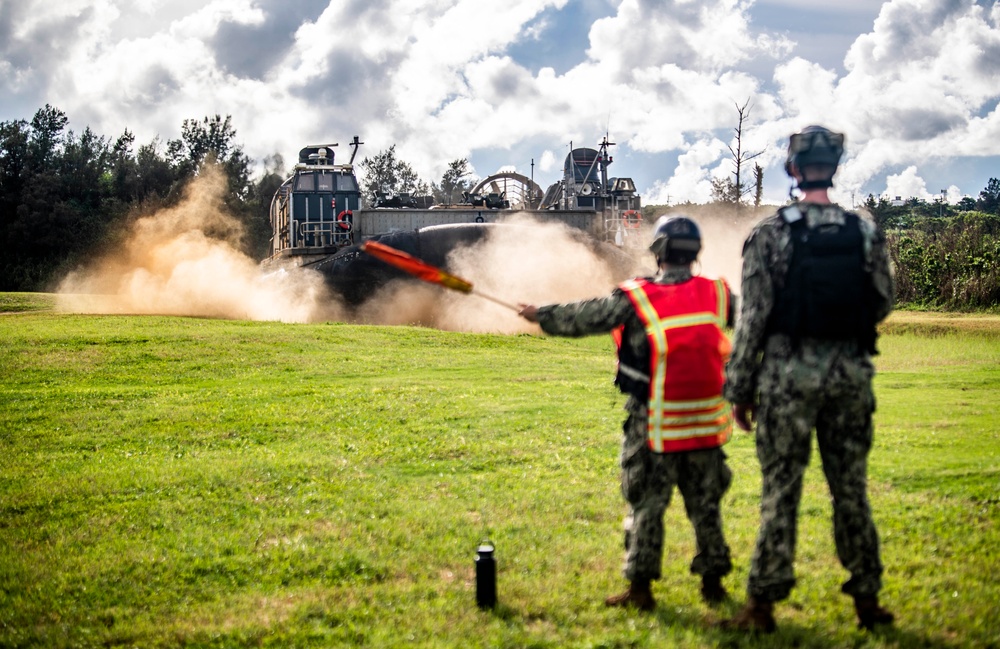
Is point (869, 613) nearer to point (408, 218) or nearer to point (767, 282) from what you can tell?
point (767, 282)

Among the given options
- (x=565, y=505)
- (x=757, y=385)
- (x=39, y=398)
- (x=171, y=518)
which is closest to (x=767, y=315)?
(x=757, y=385)

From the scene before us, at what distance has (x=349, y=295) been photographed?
84.9 feet

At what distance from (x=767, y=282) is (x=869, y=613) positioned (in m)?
1.67

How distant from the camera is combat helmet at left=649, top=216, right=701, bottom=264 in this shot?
4898 mm

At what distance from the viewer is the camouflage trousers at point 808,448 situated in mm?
4398

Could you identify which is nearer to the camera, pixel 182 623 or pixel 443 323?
pixel 182 623

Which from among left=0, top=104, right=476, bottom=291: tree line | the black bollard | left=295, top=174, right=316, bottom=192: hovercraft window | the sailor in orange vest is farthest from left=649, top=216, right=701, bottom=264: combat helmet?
left=0, top=104, right=476, bottom=291: tree line

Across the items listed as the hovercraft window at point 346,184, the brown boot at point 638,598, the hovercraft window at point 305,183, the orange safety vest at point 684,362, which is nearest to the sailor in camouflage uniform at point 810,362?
the orange safety vest at point 684,362

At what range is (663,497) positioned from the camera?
4934 mm

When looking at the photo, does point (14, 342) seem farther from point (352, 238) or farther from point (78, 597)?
point (78, 597)

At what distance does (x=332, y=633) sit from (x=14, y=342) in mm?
16124

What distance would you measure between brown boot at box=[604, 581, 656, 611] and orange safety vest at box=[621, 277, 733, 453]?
75cm

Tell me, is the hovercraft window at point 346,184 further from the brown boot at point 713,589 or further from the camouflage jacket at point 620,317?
the brown boot at point 713,589

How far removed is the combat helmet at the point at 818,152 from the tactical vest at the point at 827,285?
0.73 feet
